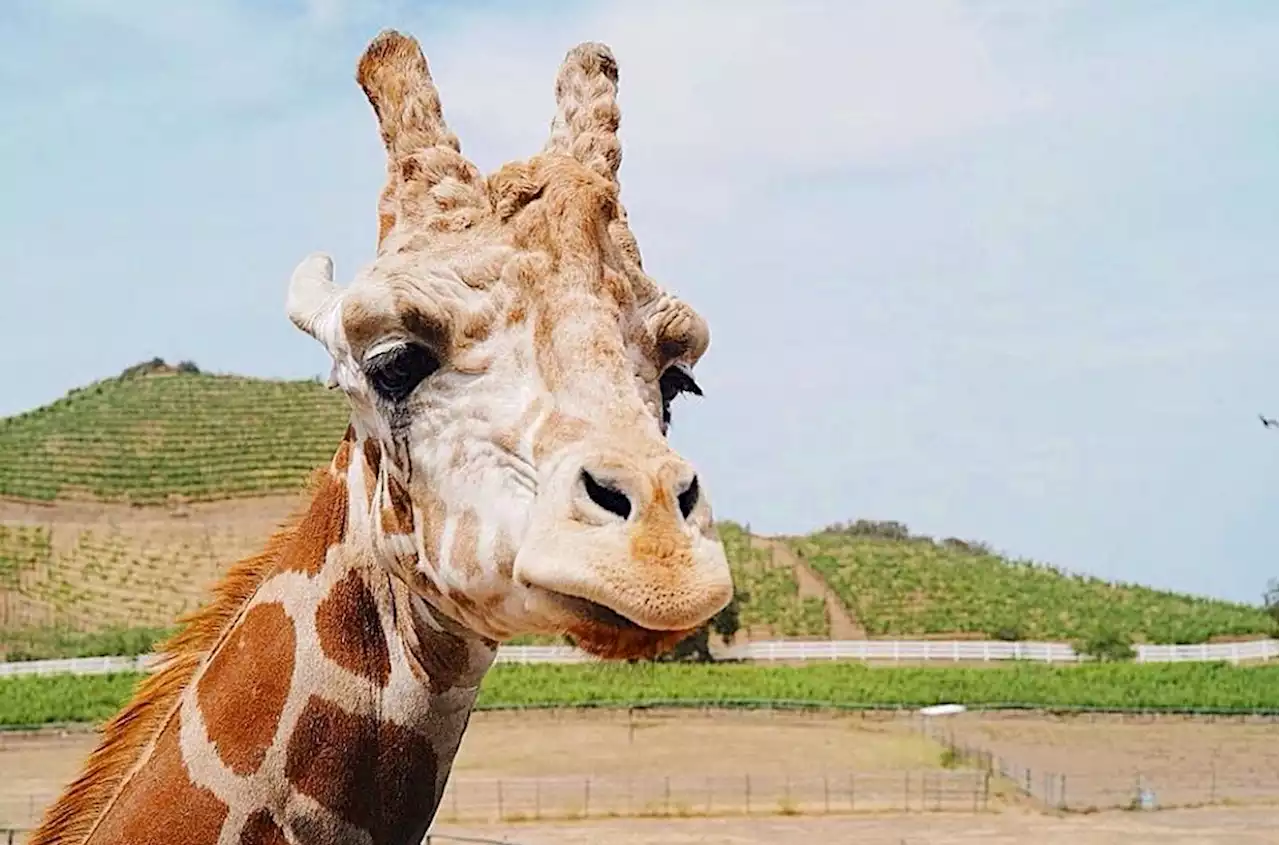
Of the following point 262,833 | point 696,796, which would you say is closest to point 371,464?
point 262,833

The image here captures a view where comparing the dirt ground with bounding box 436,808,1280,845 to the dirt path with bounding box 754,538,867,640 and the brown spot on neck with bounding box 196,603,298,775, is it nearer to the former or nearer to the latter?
the brown spot on neck with bounding box 196,603,298,775

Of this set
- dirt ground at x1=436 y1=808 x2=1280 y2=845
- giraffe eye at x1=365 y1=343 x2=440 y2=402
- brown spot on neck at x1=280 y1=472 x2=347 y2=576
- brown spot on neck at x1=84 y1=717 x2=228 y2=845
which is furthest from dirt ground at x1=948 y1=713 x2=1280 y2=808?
giraffe eye at x1=365 y1=343 x2=440 y2=402

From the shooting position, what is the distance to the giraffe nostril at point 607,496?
3.19m

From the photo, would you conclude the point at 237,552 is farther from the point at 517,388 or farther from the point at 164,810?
the point at 517,388

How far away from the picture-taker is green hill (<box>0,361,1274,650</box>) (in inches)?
3324

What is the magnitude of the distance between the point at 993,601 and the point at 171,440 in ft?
237

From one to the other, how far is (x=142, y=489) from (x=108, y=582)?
2494 centimetres

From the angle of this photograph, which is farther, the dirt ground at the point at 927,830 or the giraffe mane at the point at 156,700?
the dirt ground at the point at 927,830

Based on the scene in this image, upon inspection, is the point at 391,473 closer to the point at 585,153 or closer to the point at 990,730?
the point at 585,153

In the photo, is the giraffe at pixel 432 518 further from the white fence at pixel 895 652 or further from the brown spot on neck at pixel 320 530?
the white fence at pixel 895 652

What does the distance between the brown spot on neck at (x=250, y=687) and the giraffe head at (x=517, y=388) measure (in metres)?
0.46

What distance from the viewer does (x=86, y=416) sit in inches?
5330

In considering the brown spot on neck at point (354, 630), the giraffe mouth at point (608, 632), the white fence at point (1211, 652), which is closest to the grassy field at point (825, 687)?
the white fence at point (1211, 652)

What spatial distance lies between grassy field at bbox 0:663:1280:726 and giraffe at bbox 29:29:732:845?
4410cm
